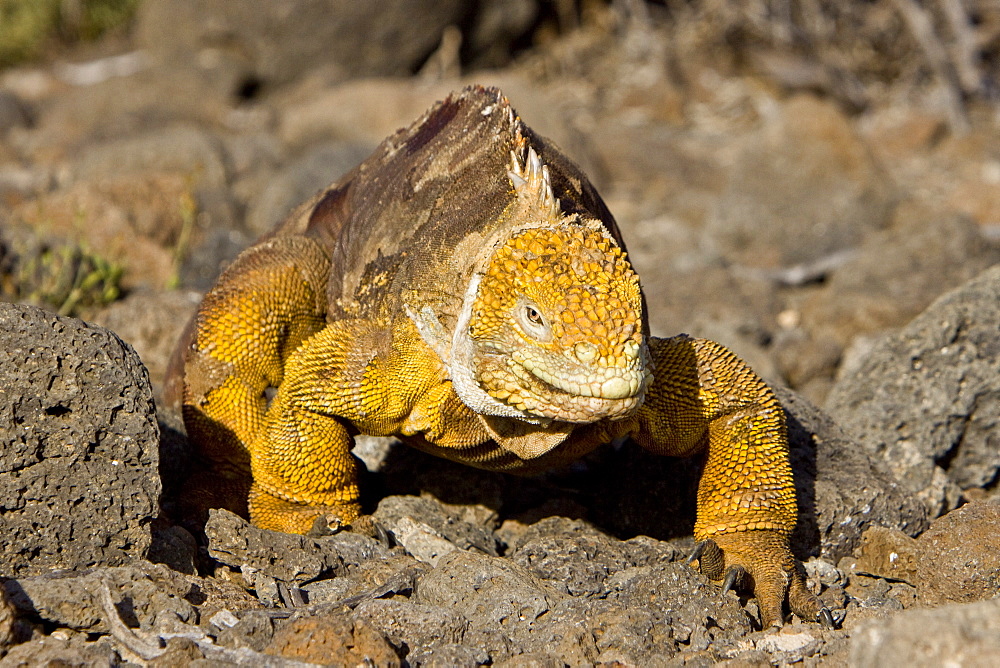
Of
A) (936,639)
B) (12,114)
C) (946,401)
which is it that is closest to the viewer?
(936,639)

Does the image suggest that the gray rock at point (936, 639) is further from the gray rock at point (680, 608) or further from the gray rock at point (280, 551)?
the gray rock at point (280, 551)

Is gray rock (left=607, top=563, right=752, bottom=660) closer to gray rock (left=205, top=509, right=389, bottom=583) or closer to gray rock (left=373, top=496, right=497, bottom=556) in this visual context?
gray rock (left=373, top=496, right=497, bottom=556)

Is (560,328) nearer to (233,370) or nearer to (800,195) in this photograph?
(233,370)

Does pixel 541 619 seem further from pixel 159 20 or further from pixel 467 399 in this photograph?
pixel 159 20

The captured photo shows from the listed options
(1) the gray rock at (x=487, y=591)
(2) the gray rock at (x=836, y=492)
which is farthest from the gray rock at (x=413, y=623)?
(2) the gray rock at (x=836, y=492)

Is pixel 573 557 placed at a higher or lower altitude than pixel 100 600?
lower

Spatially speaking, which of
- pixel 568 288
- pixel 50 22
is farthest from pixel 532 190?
pixel 50 22
